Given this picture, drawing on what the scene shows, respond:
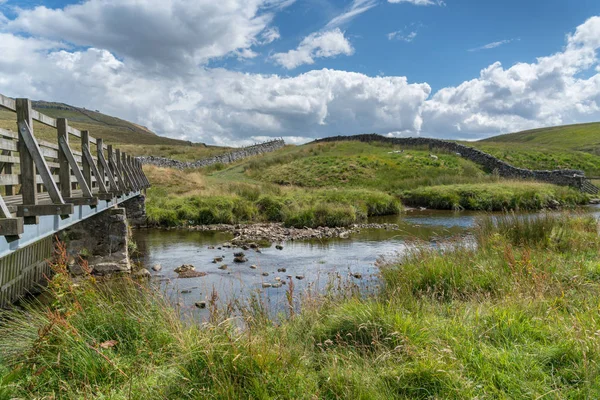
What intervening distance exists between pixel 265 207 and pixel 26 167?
19741mm

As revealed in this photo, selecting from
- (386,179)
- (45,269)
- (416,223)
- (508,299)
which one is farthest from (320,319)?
(386,179)

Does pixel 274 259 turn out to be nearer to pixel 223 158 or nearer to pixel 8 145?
pixel 8 145

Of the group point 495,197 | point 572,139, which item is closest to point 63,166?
point 495,197

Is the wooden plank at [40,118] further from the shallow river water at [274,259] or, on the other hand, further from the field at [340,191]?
the field at [340,191]

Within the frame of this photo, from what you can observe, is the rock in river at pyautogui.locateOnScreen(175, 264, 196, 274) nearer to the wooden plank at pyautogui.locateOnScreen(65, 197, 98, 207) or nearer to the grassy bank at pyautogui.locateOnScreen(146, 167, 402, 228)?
the wooden plank at pyautogui.locateOnScreen(65, 197, 98, 207)

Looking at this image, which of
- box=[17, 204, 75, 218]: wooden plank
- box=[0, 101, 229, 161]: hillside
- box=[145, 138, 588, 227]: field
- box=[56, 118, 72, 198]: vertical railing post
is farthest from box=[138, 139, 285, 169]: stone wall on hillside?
box=[17, 204, 75, 218]: wooden plank

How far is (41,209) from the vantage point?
5770 mm

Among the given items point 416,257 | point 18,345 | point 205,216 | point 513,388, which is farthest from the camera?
point 205,216

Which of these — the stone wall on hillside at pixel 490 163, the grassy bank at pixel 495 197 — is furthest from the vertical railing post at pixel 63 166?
the stone wall on hillside at pixel 490 163

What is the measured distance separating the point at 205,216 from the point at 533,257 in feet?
62.1

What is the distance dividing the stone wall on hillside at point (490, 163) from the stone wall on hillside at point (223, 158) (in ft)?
31.0

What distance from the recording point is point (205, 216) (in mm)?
24219

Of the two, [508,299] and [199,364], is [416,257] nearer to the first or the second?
[508,299]

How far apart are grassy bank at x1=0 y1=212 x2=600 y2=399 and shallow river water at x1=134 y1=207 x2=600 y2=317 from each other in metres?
2.94
